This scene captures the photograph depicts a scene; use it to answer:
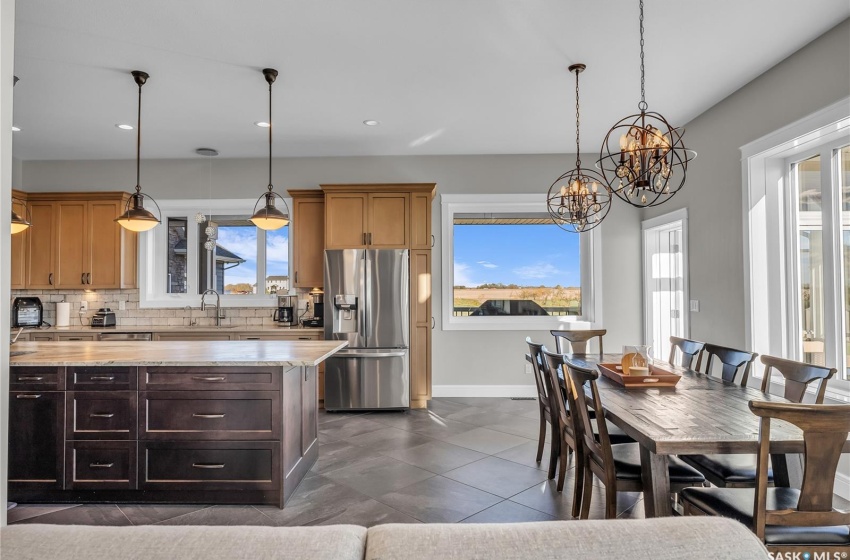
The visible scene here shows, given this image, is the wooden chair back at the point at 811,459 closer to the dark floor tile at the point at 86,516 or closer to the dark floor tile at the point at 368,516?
the dark floor tile at the point at 368,516

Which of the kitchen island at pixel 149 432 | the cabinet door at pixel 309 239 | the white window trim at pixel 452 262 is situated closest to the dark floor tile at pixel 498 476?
the kitchen island at pixel 149 432

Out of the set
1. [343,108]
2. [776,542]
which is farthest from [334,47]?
[776,542]

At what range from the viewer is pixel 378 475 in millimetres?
3127

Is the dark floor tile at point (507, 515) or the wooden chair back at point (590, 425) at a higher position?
A: the wooden chair back at point (590, 425)

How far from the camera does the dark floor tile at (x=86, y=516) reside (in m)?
2.50

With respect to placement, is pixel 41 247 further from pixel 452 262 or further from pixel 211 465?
pixel 452 262

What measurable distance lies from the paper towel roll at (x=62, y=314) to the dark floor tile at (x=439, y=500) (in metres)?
4.66

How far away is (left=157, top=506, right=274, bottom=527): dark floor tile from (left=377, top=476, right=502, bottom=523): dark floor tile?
0.69m

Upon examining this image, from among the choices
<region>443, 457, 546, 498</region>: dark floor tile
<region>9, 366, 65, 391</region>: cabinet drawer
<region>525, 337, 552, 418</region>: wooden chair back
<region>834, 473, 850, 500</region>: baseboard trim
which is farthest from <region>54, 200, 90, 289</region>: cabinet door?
<region>834, 473, 850, 500</region>: baseboard trim

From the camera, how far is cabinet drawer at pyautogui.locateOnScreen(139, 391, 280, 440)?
265 centimetres

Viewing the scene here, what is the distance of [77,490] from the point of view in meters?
2.69

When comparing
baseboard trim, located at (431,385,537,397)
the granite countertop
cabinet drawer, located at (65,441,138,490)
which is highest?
the granite countertop

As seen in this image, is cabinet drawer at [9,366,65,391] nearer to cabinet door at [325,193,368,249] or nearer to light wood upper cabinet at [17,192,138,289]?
cabinet door at [325,193,368,249]

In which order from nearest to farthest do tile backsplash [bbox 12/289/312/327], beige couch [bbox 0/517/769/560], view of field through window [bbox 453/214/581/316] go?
beige couch [bbox 0/517/769/560]
tile backsplash [bbox 12/289/312/327]
view of field through window [bbox 453/214/581/316]
